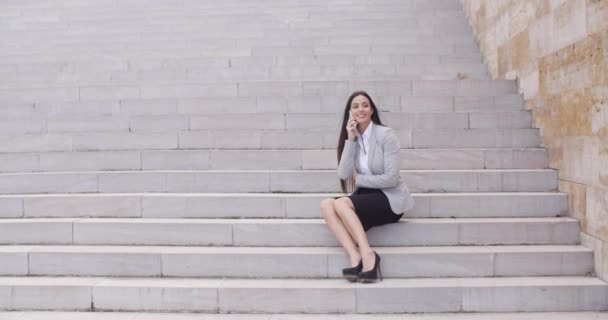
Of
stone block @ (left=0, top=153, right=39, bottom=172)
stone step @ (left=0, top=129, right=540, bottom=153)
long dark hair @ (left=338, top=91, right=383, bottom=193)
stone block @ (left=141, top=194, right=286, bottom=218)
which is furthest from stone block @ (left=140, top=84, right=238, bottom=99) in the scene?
long dark hair @ (left=338, top=91, right=383, bottom=193)

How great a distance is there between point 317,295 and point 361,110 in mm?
1699

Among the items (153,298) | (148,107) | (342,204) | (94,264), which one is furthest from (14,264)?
(342,204)

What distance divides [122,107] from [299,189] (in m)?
2.96

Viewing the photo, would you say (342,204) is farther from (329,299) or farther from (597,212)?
(597,212)

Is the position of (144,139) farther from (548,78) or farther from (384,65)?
(548,78)

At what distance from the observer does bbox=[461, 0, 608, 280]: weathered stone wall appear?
4367 millimetres

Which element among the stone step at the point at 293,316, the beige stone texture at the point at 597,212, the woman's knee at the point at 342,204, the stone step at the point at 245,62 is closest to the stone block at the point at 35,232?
the stone step at the point at 293,316

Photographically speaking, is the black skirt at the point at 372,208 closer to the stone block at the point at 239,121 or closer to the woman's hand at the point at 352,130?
the woman's hand at the point at 352,130

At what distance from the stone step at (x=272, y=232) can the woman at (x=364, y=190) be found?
12.2 inches

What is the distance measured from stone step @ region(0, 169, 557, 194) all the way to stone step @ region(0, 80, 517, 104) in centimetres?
176

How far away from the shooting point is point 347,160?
471 cm

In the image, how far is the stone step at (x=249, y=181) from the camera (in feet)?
17.5

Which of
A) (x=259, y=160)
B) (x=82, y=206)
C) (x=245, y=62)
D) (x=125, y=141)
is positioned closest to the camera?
(x=82, y=206)

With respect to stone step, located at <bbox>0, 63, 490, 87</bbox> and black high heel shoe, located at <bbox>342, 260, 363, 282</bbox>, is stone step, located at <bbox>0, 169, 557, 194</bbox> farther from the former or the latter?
stone step, located at <bbox>0, 63, 490, 87</bbox>
